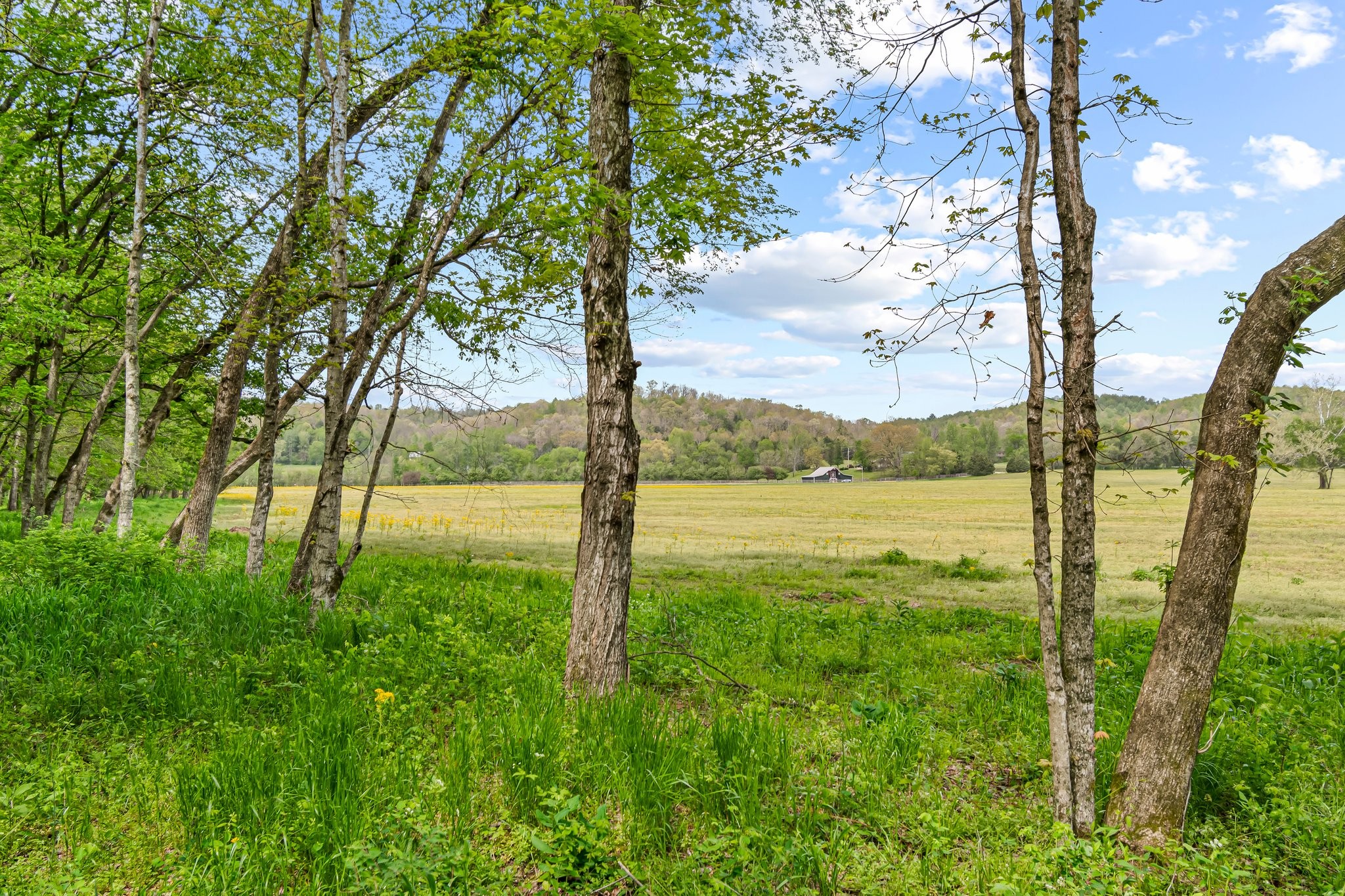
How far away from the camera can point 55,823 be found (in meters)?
3.30

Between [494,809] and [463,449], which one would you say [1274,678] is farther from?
[463,449]

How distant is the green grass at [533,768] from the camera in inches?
116

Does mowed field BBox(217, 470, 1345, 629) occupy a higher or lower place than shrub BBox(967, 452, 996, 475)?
lower

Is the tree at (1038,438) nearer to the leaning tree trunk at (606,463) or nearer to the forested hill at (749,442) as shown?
the leaning tree trunk at (606,463)

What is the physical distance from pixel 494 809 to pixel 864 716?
9.03ft

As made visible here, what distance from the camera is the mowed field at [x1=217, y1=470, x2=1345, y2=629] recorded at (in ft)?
45.1

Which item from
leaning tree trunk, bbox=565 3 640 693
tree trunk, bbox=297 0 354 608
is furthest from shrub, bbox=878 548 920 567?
tree trunk, bbox=297 0 354 608

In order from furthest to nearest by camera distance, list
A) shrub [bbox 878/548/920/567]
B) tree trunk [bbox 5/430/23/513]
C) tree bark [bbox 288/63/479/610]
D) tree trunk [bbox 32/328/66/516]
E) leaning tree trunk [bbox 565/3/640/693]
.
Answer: tree trunk [bbox 5/430/23/513], shrub [bbox 878/548/920/567], tree trunk [bbox 32/328/66/516], tree bark [bbox 288/63/479/610], leaning tree trunk [bbox 565/3/640/693]

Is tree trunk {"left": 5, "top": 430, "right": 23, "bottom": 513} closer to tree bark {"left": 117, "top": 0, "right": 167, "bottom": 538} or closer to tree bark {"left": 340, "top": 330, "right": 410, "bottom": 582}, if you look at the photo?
tree bark {"left": 117, "top": 0, "right": 167, "bottom": 538}

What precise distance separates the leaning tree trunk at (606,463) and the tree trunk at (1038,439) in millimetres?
2639

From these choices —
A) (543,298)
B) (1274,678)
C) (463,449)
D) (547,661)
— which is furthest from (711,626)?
(1274,678)

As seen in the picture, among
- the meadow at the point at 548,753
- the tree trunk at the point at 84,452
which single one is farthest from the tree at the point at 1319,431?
the tree trunk at the point at 84,452

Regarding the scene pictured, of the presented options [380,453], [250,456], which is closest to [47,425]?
[250,456]

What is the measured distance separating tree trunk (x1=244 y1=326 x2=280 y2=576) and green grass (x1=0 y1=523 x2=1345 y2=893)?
7.16 ft
